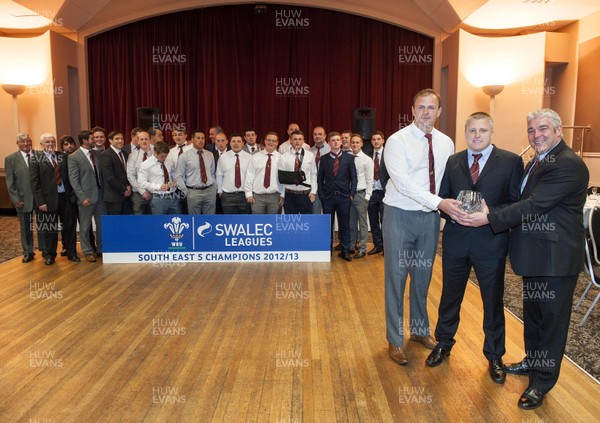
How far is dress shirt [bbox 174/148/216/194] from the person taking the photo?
6.53 metres

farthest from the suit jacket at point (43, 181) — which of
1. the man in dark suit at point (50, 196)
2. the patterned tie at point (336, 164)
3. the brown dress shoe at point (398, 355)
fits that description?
the brown dress shoe at point (398, 355)

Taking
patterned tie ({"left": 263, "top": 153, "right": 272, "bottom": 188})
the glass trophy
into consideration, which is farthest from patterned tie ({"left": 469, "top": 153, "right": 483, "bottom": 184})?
patterned tie ({"left": 263, "top": 153, "right": 272, "bottom": 188})

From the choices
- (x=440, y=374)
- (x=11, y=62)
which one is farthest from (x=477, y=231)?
(x=11, y=62)

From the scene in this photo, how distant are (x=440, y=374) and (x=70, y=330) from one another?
2.92m

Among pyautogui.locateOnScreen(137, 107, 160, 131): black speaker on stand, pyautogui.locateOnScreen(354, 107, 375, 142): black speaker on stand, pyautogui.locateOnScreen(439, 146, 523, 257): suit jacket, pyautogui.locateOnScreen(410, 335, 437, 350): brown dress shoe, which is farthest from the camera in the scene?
pyautogui.locateOnScreen(137, 107, 160, 131): black speaker on stand

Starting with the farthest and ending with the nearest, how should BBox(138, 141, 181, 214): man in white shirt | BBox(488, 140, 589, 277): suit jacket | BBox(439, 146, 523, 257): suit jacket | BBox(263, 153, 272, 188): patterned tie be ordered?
BBox(263, 153, 272, 188): patterned tie, BBox(138, 141, 181, 214): man in white shirt, BBox(439, 146, 523, 257): suit jacket, BBox(488, 140, 589, 277): suit jacket

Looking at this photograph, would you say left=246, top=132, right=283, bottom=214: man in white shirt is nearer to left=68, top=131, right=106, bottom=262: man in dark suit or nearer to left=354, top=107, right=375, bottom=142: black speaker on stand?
left=68, top=131, right=106, bottom=262: man in dark suit

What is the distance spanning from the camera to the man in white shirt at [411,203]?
3.20 meters

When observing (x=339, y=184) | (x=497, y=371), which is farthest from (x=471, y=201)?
(x=339, y=184)

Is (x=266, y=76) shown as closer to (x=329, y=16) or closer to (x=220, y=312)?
(x=329, y=16)

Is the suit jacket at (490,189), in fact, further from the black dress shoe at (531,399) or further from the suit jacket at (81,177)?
the suit jacket at (81,177)

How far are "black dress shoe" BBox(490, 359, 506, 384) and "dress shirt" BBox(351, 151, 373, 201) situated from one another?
3.71m

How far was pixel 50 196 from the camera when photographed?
616 centimetres

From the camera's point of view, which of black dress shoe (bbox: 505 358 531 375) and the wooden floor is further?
black dress shoe (bbox: 505 358 531 375)
